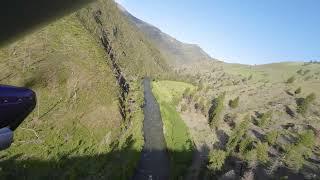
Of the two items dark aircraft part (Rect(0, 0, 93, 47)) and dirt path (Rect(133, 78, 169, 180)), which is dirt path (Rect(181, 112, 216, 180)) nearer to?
dirt path (Rect(133, 78, 169, 180))

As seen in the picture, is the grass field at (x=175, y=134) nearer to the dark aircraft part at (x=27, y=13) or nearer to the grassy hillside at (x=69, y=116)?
the grassy hillside at (x=69, y=116)

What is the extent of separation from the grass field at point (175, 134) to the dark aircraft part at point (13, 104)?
5399cm

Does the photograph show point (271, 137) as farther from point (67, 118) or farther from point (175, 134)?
point (67, 118)

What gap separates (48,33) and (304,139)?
73242mm

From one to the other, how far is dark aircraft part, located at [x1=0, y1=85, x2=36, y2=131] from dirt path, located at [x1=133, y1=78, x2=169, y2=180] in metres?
56.9

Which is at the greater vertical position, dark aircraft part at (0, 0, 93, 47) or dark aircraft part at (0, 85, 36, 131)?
dark aircraft part at (0, 0, 93, 47)

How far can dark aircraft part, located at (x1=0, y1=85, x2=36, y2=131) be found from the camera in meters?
6.00

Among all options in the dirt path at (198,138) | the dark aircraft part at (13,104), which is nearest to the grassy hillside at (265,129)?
the dirt path at (198,138)

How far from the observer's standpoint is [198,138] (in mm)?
89750

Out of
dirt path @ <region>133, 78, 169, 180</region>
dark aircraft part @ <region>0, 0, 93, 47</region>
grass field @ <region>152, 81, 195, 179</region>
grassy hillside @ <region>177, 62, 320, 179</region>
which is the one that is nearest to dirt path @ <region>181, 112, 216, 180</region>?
grass field @ <region>152, 81, 195, 179</region>

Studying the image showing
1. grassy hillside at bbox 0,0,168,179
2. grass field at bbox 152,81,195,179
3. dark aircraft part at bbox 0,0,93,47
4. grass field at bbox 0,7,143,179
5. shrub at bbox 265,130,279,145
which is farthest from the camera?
shrub at bbox 265,130,279,145

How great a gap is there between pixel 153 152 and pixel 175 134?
13.5 meters

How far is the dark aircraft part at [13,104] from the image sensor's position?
6.00m

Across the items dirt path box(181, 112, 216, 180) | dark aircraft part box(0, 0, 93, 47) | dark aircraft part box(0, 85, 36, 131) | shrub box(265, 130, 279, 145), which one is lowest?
dirt path box(181, 112, 216, 180)
